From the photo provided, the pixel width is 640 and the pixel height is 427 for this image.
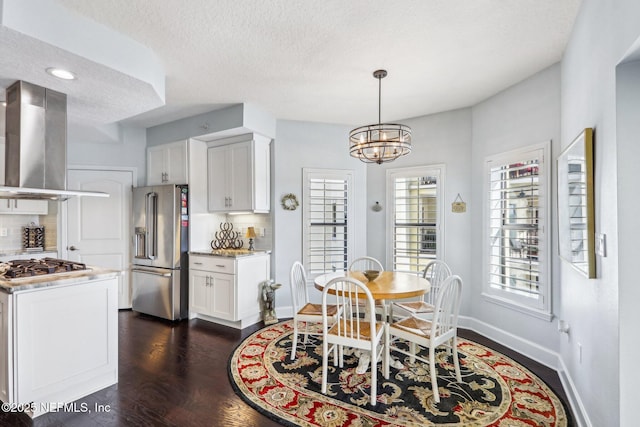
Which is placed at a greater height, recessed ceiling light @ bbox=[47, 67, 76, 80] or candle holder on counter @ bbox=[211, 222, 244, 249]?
recessed ceiling light @ bbox=[47, 67, 76, 80]

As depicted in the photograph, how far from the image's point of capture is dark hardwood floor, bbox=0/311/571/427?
2.20 m

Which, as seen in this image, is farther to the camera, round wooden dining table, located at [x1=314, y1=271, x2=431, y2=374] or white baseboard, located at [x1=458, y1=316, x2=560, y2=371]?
white baseboard, located at [x1=458, y1=316, x2=560, y2=371]

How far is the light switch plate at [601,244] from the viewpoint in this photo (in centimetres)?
171

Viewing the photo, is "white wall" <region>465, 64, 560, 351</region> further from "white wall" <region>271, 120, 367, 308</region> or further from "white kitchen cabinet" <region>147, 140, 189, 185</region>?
"white kitchen cabinet" <region>147, 140, 189, 185</region>

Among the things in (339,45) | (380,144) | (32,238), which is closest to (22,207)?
(32,238)

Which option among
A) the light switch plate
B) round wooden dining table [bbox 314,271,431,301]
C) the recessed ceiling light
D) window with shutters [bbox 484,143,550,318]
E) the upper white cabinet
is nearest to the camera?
the light switch plate

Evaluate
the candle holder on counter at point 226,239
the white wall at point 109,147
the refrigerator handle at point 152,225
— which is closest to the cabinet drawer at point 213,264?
the candle holder on counter at point 226,239

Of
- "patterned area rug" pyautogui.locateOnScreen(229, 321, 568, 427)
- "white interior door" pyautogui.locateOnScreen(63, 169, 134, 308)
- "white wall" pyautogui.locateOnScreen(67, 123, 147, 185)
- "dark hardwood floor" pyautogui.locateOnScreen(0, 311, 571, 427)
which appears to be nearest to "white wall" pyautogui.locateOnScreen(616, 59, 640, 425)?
"patterned area rug" pyautogui.locateOnScreen(229, 321, 568, 427)

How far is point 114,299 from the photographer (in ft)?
8.74

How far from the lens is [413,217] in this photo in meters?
4.44

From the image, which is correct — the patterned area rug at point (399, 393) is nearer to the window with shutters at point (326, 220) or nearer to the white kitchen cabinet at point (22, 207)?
the window with shutters at point (326, 220)

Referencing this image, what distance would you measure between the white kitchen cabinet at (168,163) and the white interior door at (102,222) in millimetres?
360

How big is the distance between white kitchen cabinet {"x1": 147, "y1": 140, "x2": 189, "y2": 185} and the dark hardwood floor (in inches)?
81.3

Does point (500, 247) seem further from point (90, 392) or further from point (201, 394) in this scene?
point (90, 392)
